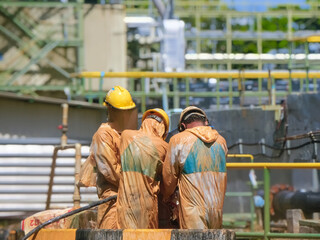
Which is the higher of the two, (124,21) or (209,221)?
(124,21)

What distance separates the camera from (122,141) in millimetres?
7059

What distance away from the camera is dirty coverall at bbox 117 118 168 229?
6.88m

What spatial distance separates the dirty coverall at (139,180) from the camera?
6.88 m

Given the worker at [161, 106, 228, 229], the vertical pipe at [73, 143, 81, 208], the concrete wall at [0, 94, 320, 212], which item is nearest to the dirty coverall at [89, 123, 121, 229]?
the worker at [161, 106, 228, 229]

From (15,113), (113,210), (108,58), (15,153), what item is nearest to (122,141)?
(113,210)

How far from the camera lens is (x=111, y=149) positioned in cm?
753

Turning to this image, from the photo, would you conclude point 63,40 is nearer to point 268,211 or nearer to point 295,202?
point 295,202

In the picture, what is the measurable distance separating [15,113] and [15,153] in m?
1.22

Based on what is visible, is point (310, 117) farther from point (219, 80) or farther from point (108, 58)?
point (108, 58)

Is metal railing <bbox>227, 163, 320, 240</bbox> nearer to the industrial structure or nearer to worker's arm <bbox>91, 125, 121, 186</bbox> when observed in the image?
the industrial structure

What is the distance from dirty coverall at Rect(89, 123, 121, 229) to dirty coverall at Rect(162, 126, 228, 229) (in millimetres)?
760

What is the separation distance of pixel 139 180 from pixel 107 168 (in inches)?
23.8

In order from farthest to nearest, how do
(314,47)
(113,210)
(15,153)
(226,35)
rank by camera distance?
1. (226,35)
2. (314,47)
3. (15,153)
4. (113,210)

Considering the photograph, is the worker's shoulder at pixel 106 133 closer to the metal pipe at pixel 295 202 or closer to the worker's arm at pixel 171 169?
the worker's arm at pixel 171 169
